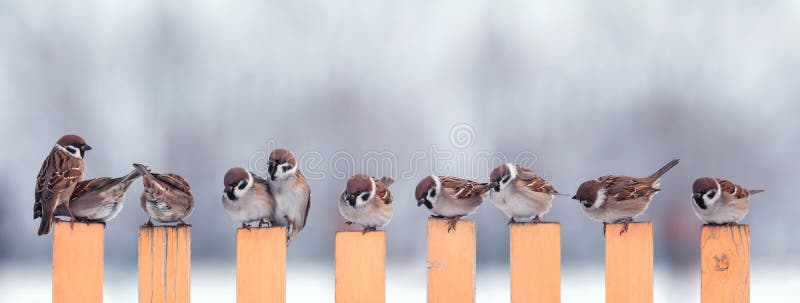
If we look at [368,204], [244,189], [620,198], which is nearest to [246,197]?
[244,189]

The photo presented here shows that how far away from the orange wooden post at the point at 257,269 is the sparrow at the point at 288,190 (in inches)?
14.3

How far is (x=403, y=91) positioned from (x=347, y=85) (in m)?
0.19

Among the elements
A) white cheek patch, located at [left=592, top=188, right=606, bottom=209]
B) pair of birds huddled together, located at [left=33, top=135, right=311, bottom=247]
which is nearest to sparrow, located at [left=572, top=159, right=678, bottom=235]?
white cheek patch, located at [left=592, top=188, right=606, bottom=209]

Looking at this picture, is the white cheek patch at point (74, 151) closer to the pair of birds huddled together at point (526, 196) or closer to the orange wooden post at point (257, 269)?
the orange wooden post at point (257, 269)

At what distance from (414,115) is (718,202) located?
1028 mm

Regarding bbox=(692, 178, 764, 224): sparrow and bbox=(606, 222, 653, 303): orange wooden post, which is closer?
bbox=(606, 222, 653, 303): orange wooden post

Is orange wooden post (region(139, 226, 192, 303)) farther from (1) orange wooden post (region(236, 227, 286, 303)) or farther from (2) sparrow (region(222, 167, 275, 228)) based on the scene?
(2) sparrow (region(222, 167, 275, 228))

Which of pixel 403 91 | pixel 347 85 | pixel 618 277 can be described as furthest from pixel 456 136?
pixel 618 277

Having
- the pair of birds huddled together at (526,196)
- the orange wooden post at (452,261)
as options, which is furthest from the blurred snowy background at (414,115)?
the orange wooden post at (452,261)

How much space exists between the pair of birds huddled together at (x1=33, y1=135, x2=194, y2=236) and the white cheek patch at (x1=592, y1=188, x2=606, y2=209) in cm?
112

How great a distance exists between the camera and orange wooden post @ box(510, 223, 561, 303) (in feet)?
5.39

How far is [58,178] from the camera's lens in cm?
181

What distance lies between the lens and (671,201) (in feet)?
8.43

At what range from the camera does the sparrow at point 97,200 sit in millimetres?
1779
